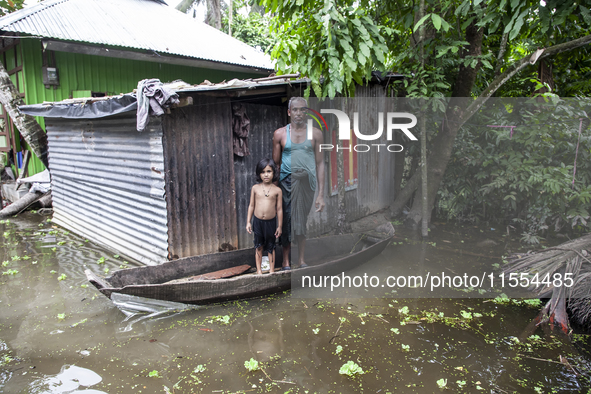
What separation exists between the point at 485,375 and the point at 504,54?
21.0 ft

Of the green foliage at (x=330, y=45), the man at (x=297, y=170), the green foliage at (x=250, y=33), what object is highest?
the green foliage at (x=250, y=33)

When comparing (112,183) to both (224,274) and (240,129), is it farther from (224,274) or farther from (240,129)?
(224,274)

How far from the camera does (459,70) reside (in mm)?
8031

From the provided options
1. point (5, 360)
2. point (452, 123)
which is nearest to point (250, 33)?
point (452, 123)

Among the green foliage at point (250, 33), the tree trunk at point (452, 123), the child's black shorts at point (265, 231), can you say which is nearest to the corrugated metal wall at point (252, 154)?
the child's black shorts at point (265, 231)

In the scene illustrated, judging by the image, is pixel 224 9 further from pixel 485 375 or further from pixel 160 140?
pixel 485 375

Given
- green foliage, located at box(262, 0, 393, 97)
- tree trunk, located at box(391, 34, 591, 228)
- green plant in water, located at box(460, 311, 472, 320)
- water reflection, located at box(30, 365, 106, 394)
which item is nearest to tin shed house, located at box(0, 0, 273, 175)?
green foliage, located at box(262, 0, 393, 97)

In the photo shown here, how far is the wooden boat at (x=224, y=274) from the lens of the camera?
4.39 metres

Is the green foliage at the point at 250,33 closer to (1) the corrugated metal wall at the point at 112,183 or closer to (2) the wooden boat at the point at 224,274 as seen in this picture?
(1) the corrugated metal wall at the point at 112,183

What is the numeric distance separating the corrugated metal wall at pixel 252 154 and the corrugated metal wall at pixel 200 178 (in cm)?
18

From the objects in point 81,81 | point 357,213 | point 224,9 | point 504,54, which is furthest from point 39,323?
point 224,9

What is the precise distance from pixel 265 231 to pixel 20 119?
296 inches

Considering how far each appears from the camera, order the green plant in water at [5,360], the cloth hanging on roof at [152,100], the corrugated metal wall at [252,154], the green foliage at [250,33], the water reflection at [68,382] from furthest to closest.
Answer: the green foliage at [250,33], the corrugated metal wall at [252,154], the cloth hanging on roof at [152,100], the green plant in water at [5,360], the water reflection at [68,382]

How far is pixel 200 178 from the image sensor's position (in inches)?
229
